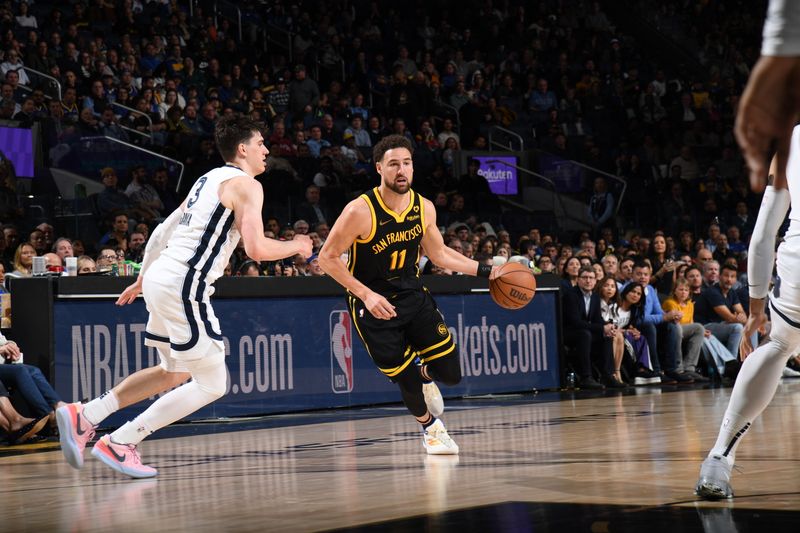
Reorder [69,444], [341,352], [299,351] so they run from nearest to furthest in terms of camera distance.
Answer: [69,444] < [299,351] < [341,352]

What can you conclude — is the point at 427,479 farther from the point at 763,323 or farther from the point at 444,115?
the point at 444,115

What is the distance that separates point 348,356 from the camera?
417 inches

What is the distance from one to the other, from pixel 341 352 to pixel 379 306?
417 centimetres

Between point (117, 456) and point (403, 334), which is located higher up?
point (403, 334)

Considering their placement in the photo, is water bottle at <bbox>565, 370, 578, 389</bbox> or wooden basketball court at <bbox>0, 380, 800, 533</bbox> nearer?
wooden basketball court at <bbox>0, 380, 800, 533</bbox>

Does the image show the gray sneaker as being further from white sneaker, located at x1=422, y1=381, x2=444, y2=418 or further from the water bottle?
the water bottle

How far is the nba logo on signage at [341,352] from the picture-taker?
34.3ft

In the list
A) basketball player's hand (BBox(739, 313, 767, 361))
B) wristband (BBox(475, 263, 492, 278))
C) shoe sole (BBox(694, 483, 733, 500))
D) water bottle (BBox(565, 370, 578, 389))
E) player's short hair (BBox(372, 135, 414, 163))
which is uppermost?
player's short hair (BBox(372, 135, 414, 163))

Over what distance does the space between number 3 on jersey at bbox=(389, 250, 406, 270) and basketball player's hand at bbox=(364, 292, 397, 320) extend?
1.92 ft

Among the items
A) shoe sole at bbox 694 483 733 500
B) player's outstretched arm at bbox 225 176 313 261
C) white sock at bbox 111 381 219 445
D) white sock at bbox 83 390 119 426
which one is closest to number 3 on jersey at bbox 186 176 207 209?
player's outstretched arm at bbox 225 176 313 261

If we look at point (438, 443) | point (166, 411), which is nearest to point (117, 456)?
point (166, 411)

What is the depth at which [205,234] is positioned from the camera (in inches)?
237

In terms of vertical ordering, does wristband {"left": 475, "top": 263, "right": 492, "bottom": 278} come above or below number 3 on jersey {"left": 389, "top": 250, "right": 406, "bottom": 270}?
below

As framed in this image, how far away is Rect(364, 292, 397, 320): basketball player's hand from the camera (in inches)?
253
